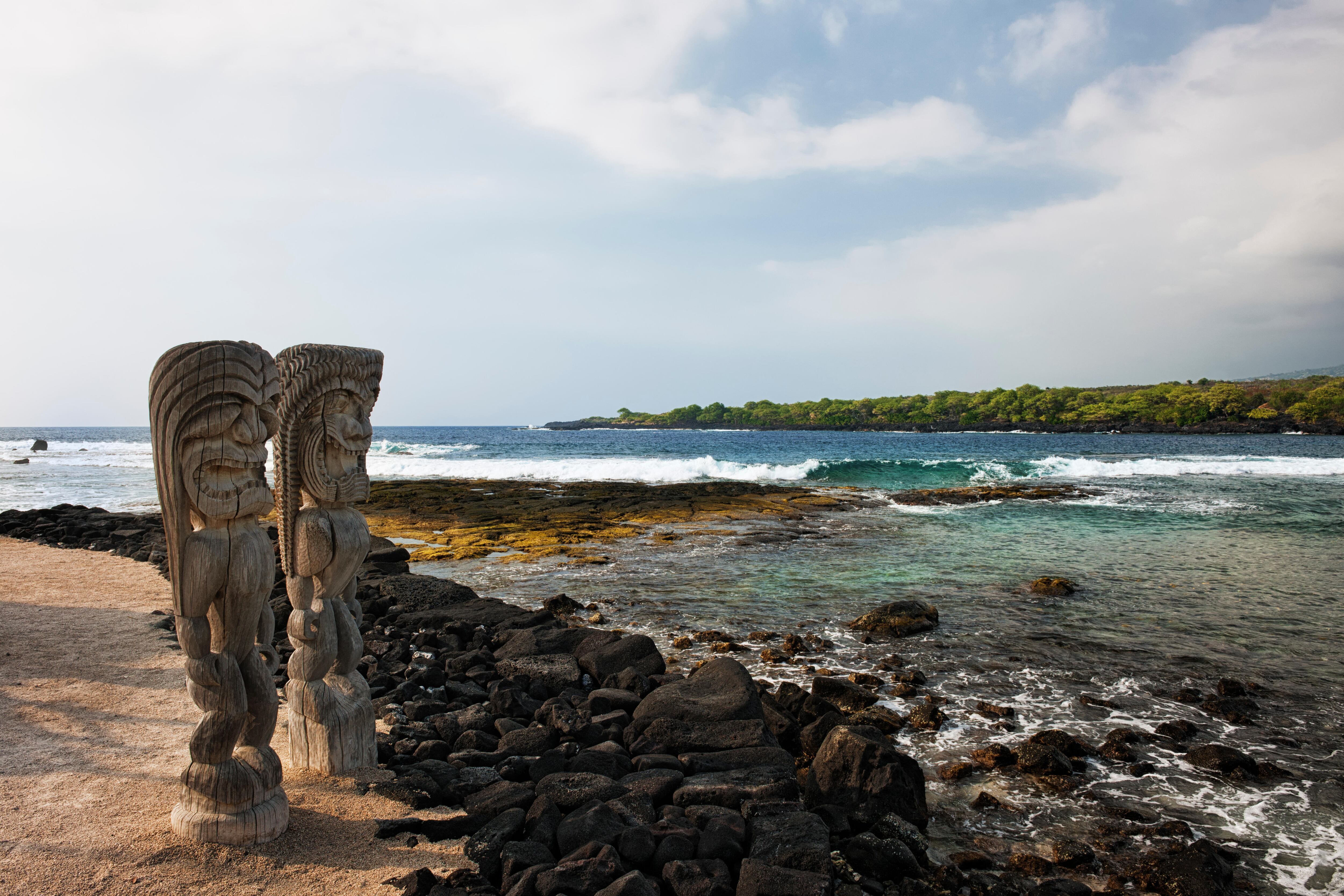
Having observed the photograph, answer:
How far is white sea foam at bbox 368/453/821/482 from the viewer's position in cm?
3136

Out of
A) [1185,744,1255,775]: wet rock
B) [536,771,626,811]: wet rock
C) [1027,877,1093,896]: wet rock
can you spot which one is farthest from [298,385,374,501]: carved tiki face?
[1185,744,1255,775]: wet rock

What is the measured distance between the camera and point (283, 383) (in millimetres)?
3928

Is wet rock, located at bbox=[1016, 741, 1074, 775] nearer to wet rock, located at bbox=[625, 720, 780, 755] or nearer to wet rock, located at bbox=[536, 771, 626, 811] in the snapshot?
wet rock, located at bbox=[625, 720, 780, 755]

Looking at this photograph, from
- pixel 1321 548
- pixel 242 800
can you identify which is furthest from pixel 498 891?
pixel 1321 548

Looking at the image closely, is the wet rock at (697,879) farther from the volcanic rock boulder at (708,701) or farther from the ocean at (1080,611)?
the ocean at (1080,611)

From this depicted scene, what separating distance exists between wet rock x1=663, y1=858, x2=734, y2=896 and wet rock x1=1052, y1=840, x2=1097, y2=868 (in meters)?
1.96

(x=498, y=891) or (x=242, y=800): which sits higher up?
(x=242, y=800)

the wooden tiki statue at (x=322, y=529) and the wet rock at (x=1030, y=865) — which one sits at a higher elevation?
the wooden tiki statue at (x=322, y=529)

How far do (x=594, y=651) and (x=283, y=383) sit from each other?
12.3 ft

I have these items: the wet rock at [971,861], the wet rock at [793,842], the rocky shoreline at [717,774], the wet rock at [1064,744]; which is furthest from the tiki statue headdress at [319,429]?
the wet rock at [1064,744]

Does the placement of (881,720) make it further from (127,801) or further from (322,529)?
(127,801)

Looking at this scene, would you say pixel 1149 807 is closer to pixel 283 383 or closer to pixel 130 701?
pixel 283 383

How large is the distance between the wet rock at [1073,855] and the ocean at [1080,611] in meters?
0.22

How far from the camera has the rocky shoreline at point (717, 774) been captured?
3.34 metres
